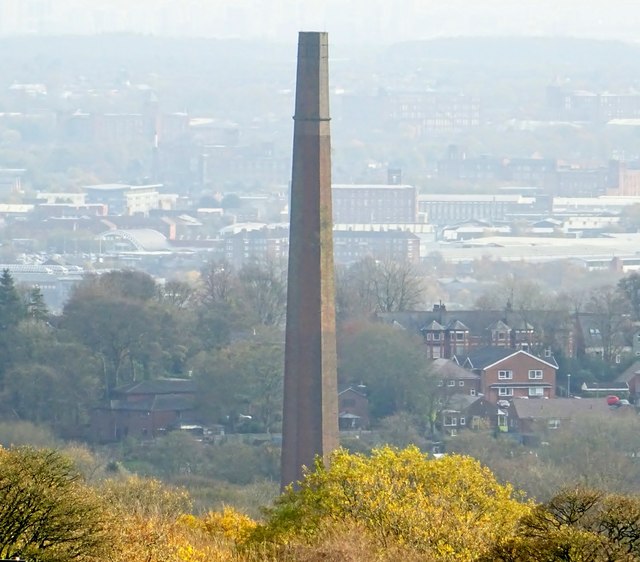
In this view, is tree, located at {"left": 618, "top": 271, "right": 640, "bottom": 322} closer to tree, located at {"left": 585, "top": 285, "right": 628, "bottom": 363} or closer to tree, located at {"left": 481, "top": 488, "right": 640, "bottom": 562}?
tree, located at {"left": 585, "top": 285, "right": 628, "bottom": 363}

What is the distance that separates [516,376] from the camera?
5566 centimetres

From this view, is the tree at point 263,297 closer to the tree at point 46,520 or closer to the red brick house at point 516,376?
the red brick house at point 516,376

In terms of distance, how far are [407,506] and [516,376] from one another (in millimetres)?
31387

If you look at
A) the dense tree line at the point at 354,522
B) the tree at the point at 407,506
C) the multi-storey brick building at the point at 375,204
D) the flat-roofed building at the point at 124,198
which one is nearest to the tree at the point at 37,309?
the dense tree line at the point at 354,522

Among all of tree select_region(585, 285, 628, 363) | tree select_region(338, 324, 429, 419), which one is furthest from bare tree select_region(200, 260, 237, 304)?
tree select_region(585, 285, 628, 363)

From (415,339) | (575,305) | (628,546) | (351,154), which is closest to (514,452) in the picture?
(415,339)

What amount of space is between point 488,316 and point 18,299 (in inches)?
459

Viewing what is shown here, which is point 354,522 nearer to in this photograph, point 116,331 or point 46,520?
point 46,520

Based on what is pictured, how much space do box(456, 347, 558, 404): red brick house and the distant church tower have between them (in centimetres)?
1829

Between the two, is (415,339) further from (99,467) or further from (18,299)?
(99,467)

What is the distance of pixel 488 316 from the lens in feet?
200

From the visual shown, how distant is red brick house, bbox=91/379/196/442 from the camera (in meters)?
50.5

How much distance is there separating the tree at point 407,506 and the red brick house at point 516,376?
27154mm

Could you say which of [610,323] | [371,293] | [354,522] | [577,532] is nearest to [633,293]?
[610,323]
